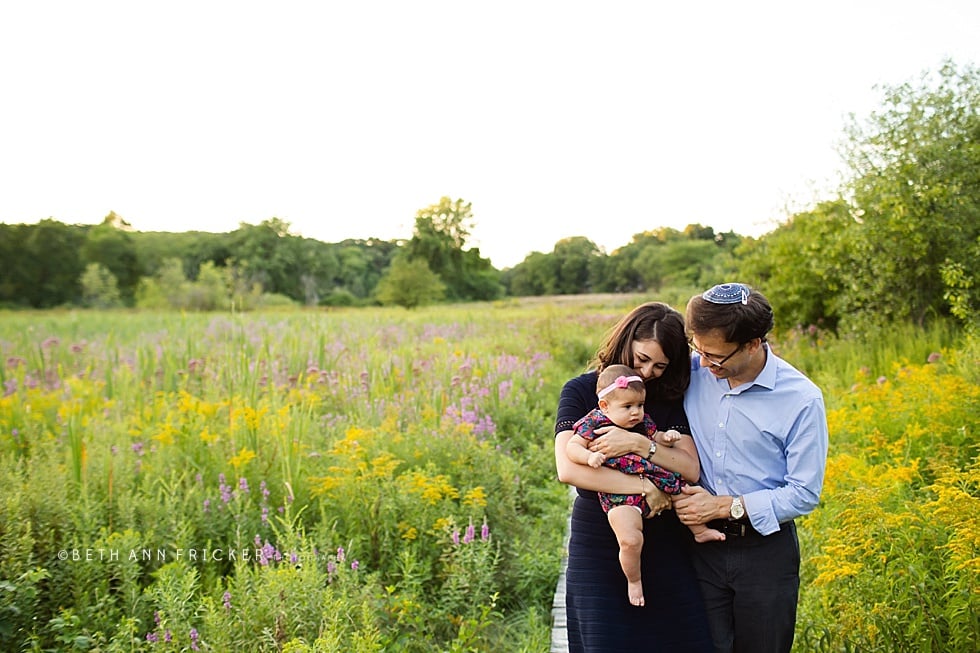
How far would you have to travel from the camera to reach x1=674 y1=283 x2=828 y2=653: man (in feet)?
7.35

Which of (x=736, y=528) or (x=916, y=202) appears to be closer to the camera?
(x=736, y=528)

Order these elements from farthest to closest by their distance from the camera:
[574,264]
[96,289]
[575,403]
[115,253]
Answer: [574,264]
[115,253]
[96,289]
[575,403]

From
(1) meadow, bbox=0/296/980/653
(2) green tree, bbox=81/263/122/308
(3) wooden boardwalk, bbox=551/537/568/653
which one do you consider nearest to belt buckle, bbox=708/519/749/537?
(1) meadow, bbox=0/296/980/653

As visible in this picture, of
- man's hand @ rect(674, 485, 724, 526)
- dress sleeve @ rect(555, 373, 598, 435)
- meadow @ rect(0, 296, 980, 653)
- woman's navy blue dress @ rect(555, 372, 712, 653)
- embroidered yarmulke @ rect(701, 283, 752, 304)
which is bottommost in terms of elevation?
meadow @ rect(0, 296, 980, 653)

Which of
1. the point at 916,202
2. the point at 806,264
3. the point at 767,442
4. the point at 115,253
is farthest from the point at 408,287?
the point at 767,442

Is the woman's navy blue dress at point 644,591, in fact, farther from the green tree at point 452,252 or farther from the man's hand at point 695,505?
the green tree at point 452,252

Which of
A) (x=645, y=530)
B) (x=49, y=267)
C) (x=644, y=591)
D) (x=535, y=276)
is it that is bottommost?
(x=644, y=591)

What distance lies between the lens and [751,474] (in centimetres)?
234

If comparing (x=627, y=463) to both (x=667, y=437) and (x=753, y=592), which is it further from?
(x=753, y=592)

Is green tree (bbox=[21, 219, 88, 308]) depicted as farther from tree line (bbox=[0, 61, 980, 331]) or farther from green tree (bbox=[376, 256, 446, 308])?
green tree (bbox=[376, 256, 446, 308])

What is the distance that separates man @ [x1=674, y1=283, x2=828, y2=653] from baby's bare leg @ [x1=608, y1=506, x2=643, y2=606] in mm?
193

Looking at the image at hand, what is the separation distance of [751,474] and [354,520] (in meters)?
2.92

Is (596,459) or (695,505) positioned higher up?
(596,459)

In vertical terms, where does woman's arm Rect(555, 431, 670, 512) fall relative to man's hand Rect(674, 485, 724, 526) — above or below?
above
